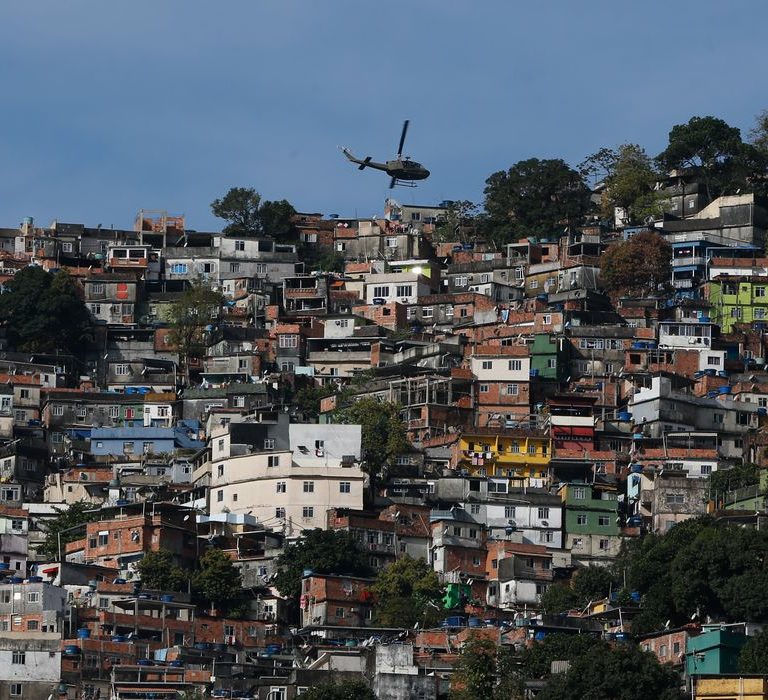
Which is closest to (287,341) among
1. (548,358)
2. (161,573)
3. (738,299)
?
(548,358)

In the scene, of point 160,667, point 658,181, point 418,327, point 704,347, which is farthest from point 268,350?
point 160,667

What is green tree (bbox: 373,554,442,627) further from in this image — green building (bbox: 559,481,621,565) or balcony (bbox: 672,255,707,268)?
balcony (bbox: 672,255,707,268)

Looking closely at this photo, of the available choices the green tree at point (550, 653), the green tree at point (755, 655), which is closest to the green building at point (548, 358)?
the green tree at point (550, 653)

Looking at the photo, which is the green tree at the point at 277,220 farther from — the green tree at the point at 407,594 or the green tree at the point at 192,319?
the green tree at the point at 407,594

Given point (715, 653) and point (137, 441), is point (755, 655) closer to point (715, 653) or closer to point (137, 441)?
point (715, 653)

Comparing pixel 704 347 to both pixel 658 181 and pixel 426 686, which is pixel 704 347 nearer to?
pixel 658 181

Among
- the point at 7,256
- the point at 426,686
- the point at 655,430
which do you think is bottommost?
the point at 426,686
